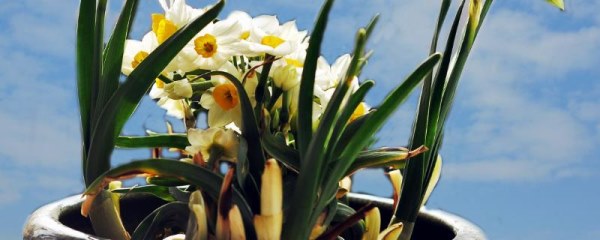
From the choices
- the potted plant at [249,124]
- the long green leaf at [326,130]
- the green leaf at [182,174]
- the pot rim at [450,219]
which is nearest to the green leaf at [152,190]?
the potted plant at [249,124]

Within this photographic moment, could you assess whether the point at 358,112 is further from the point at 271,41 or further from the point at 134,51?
the point at 134,51

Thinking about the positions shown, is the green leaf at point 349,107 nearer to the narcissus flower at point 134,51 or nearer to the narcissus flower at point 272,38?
the narcissus flower at point 272,38

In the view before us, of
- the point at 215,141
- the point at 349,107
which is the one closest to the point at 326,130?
the point at 349,107

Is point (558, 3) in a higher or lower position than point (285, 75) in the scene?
higher

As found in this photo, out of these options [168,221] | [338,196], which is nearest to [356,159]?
[338,196]

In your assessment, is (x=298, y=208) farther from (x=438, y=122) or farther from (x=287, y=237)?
(x=438, y=122)

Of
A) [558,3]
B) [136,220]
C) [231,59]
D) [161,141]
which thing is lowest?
[136,220]

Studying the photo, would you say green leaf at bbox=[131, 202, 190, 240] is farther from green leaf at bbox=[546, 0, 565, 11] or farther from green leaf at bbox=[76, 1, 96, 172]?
green leaf at bbox=[546, 0, 565, 11]
